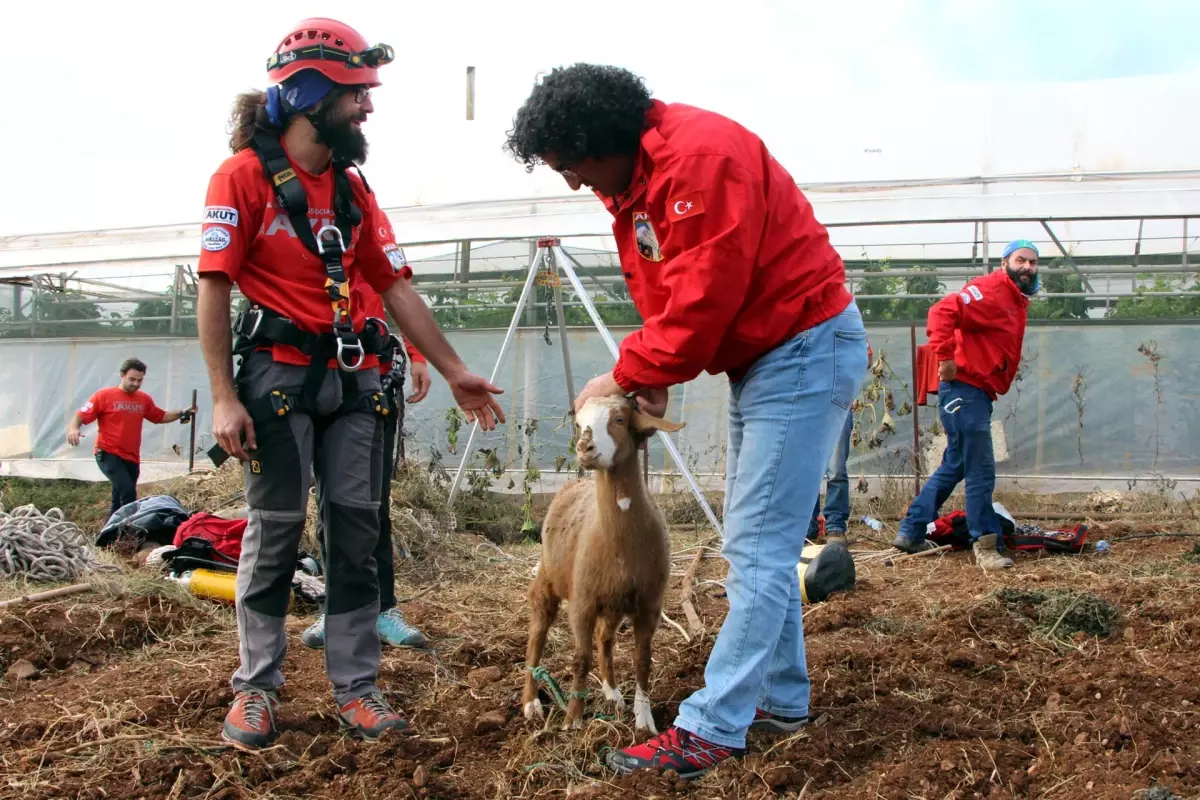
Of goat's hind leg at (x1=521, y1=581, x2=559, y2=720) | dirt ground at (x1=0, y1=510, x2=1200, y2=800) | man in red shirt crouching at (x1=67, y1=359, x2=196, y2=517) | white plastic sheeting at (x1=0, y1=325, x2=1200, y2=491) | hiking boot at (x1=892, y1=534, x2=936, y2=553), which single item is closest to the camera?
dirt ground at (x1=0, y1=510, x2=1200, y2=800)

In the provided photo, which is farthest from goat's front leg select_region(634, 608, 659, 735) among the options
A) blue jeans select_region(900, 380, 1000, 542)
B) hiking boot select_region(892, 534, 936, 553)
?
hiking boot select_region(892, 534, 936, 553)

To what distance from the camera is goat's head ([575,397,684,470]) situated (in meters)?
3.66

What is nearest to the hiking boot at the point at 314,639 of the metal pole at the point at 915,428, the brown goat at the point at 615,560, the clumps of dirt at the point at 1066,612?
the brown goat at the point at 615,560

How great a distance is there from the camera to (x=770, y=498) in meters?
3.46

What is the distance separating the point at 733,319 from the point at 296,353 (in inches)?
63.2

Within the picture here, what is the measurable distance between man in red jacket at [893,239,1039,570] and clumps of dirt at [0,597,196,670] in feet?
18.7

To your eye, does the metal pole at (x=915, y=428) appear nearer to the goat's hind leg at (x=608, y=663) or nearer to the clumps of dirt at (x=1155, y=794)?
the goat's hind leg at (x=608, y=663)

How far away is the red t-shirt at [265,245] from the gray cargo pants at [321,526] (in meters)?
0.19

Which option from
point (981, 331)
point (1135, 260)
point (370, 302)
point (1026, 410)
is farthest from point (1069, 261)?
point (370, 302)

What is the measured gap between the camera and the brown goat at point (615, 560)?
3.74m

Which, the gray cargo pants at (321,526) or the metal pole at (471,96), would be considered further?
the metal pole at (471,96)

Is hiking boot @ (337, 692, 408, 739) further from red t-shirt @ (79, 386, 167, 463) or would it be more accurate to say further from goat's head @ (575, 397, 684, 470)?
red t-shirt @ (79, 386, 167, 463)

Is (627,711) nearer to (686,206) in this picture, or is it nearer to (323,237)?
(686,206)

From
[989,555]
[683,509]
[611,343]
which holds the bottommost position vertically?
[683,509]
